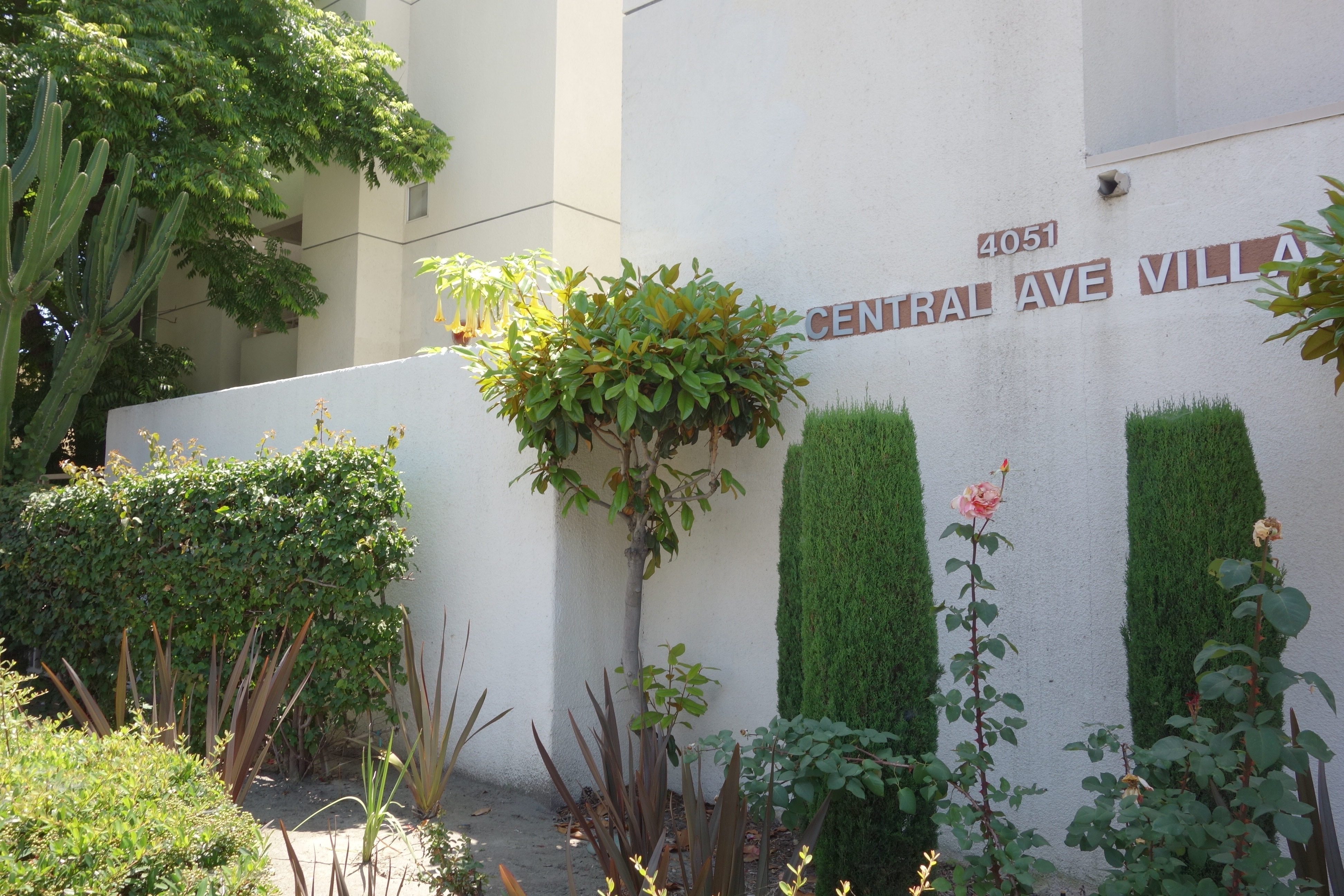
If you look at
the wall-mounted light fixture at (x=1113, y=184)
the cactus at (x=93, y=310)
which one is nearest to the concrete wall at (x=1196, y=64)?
the wall-mounted light fixture at (x=1113, y=184)

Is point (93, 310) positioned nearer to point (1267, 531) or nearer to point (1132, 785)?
point (1132, 785)

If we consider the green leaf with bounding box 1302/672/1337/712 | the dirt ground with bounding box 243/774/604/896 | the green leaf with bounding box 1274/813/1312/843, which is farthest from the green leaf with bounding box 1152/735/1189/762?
the dirt ground with bounding box 243/774/604/896

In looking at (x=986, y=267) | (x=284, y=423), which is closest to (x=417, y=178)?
(x=284, y=423)

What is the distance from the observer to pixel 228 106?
8.66 meters

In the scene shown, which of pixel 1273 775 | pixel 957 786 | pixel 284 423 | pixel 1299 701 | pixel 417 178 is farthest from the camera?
pixel 417 178

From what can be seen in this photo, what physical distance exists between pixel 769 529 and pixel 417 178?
21.8 ft

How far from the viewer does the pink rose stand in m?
3.05

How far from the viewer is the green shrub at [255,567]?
5195 mm

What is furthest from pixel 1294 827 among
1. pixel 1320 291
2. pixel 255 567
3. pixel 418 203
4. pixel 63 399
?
pixel 418 203

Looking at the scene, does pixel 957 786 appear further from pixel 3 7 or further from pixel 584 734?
pixel 3 7

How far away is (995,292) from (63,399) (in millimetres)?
7334

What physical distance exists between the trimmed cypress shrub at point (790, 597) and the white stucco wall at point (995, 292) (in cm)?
31

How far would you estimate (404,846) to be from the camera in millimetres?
4430

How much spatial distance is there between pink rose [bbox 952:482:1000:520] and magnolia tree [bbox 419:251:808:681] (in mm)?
1406
